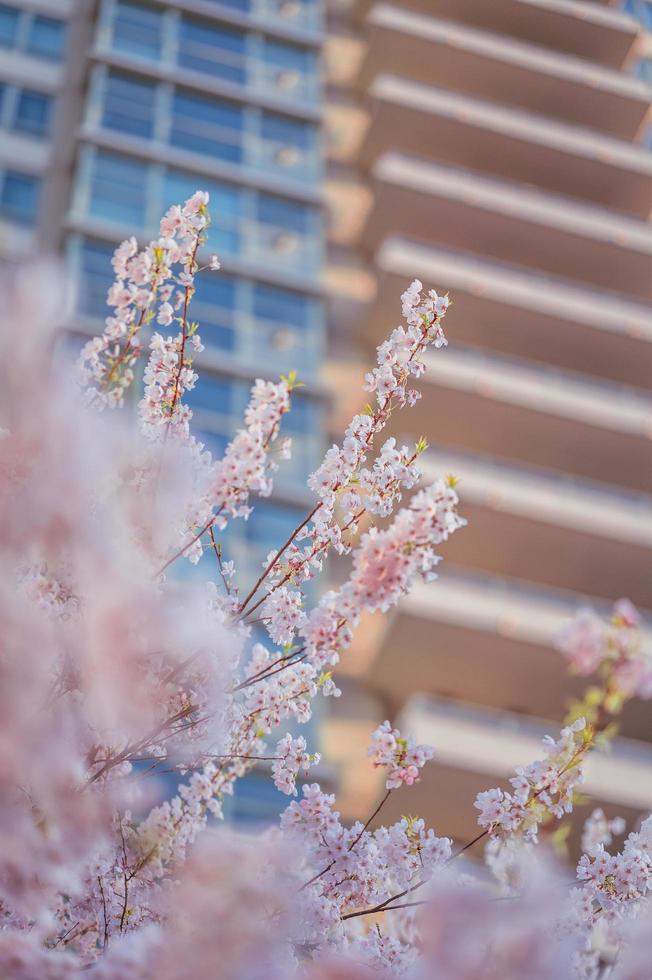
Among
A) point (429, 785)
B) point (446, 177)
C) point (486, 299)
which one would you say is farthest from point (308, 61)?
point (429, 785)

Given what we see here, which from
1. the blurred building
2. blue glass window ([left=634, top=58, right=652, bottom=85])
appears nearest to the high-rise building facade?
the blurred building

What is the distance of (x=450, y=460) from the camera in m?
17.5

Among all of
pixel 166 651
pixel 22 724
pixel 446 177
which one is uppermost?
pixel 446 177

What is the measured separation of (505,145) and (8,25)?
31.5 ft

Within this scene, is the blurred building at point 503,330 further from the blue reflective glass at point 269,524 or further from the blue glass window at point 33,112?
the blue glass window at point 33,112

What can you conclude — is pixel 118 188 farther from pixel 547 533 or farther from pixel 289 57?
pixel 547 533

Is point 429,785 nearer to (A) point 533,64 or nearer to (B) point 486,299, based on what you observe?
(B) point 486,299

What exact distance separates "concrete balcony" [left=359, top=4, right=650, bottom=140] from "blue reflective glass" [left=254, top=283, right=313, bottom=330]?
696 centimetres

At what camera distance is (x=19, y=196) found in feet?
61.1

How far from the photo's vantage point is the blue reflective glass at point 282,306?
1811 cm

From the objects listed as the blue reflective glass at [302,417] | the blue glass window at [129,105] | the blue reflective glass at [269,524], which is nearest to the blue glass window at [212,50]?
the blue glass window at [129,105]

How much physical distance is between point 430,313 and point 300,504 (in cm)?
1106

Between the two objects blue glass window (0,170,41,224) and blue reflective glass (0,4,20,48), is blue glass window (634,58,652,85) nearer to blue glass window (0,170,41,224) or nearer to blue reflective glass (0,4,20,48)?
blue reflective glass (0,4,20,48)

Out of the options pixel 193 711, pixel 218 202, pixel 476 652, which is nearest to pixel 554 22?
pixel 218 202
